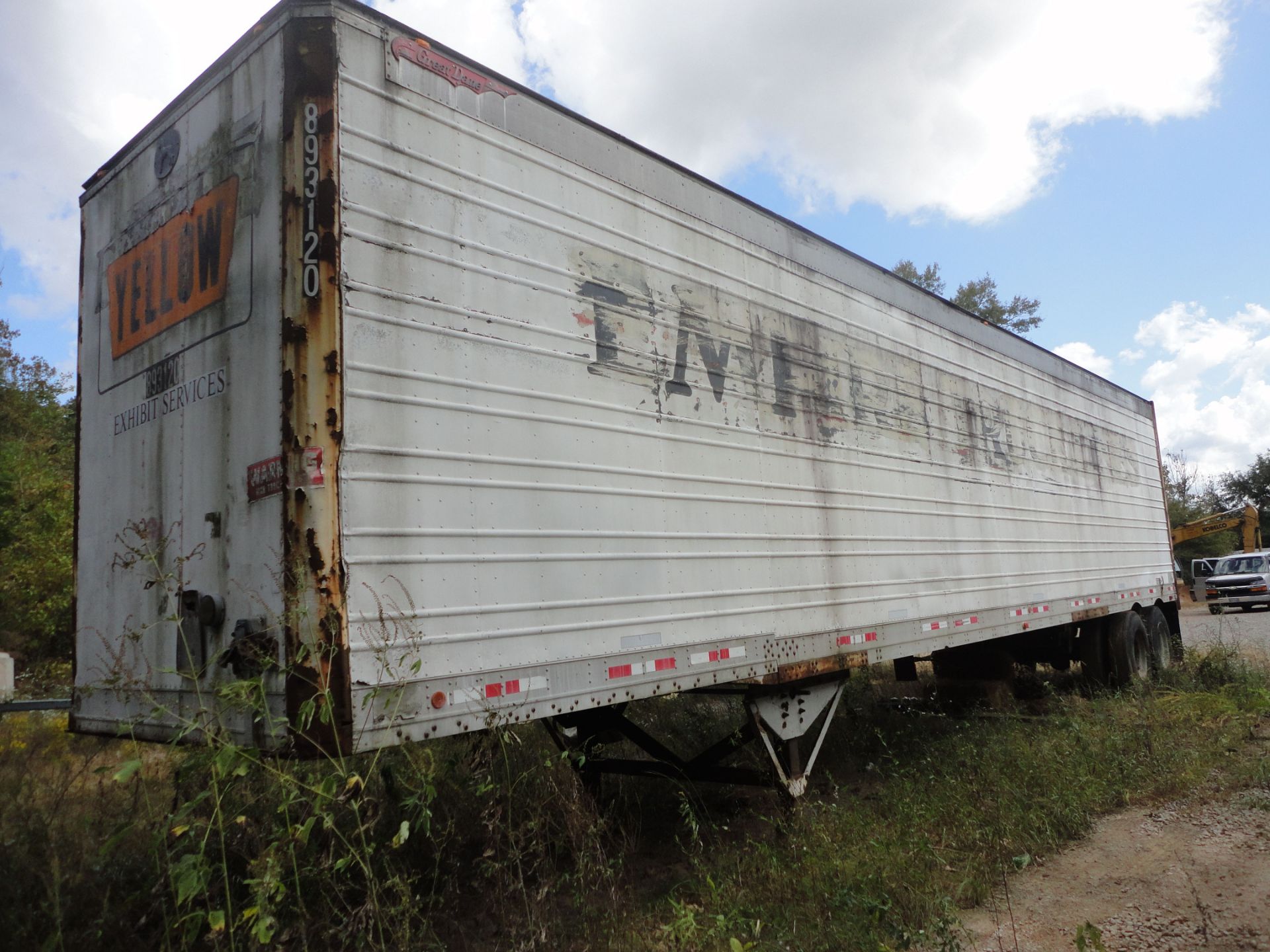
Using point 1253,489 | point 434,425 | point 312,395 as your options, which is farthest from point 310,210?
point 1253,489

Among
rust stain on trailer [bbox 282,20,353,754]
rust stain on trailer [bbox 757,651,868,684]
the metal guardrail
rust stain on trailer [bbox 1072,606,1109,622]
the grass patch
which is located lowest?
the grass patch

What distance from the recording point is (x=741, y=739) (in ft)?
18.2

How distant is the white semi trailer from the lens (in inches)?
129

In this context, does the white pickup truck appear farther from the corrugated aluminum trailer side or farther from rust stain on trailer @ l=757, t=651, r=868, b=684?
rust stain on trailer @ l=757, t=651, r=868, b=684

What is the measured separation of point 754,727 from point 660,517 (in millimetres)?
1723

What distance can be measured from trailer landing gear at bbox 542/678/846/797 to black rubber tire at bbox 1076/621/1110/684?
621cm

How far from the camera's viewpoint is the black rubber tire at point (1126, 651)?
10422 millimetres

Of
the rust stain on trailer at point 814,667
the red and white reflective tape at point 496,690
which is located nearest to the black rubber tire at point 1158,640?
the rust stain on trailer at point 814,667

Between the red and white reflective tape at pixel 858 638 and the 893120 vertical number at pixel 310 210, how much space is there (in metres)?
3.81

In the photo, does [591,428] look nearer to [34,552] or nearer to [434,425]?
[434,425]

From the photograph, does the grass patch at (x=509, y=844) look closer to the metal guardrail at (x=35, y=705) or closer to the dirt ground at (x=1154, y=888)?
the dirt ground at (x=1154, y=888)

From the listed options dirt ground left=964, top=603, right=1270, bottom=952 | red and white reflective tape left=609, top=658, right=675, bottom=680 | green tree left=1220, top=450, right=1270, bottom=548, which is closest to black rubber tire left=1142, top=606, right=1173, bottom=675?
dirt ground left=964, top=603, right=1270, bottom=952

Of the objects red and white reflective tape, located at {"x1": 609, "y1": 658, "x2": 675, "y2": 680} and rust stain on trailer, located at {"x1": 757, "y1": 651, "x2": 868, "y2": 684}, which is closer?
red and white reflective tape, located at {"x1": 609, "y1": 658, "x2": 675, "y2": 680}

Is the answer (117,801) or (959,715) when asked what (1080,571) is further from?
(117,801)
